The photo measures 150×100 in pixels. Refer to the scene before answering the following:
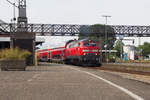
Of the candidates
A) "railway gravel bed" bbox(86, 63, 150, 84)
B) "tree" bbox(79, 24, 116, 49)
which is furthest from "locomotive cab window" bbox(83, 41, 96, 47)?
"tree" bbox(79, 24, 116, 49)

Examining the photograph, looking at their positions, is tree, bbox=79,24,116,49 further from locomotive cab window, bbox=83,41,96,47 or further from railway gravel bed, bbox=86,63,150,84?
railway gravel bed, bbox=86,63,150,84

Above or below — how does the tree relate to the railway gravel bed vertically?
above

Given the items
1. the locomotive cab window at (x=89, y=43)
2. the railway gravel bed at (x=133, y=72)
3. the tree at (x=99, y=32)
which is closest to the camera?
the railway gravel bed at (x=133, y=72)

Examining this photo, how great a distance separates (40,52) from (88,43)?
3681cm

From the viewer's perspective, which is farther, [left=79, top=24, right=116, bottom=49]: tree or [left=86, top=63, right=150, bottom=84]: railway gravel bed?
[left=79, top=24, right=116, bottom=49]: tree

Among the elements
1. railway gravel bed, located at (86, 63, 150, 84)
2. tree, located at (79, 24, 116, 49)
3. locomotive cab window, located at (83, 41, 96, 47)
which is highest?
tree, located at (79, 24, 116, 49)

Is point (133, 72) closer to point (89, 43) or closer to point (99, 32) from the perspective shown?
point (89, 43)

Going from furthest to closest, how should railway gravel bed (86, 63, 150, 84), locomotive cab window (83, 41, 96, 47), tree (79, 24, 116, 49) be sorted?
tree (79, 24, 116, 49) < locomotive cab window (83, 41, 96, 47) < railway gravel bed (86, 63, 150, 84)

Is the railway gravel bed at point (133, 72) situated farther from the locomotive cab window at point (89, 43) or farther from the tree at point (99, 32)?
the tree at point (99, 32)

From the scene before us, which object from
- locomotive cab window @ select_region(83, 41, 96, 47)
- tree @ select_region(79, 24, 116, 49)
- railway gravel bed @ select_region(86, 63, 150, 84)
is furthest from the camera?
tree @ select_region(79, 24, 116, 49)

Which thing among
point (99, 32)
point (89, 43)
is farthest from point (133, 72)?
point (99, 32)

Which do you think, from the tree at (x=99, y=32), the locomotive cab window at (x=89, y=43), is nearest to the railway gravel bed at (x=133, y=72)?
the locomotive cab window at (x=89, y=43)

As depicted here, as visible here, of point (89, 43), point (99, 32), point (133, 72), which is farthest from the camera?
point (99, 32)

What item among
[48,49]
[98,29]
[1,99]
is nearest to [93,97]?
[1,99]
